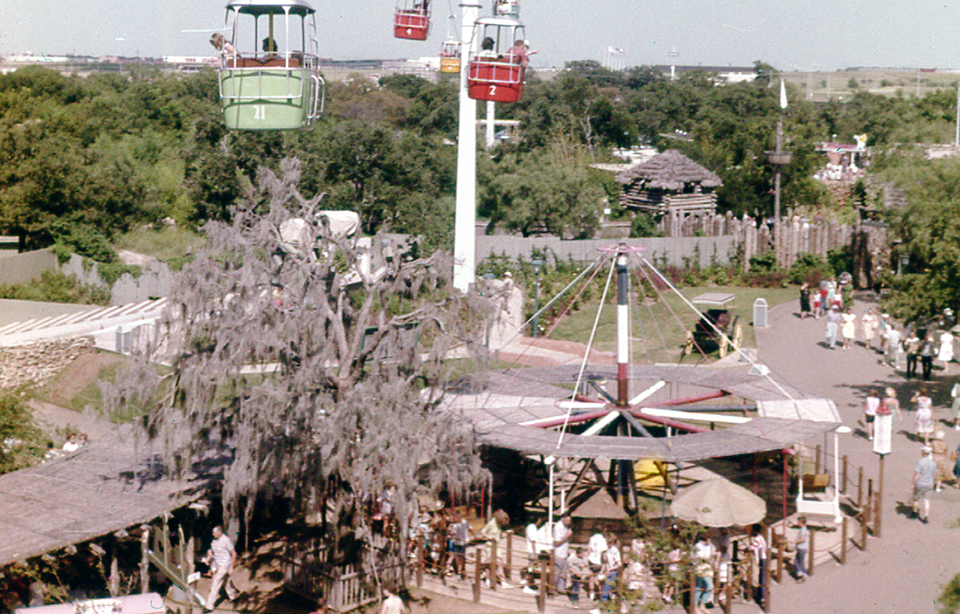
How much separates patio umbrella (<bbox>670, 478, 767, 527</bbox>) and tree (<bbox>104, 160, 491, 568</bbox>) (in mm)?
3520

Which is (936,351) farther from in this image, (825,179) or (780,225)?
(825,179)

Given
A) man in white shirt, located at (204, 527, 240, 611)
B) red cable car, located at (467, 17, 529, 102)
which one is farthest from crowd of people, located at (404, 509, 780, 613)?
red cable car, located at (467, 17, 529, 102)

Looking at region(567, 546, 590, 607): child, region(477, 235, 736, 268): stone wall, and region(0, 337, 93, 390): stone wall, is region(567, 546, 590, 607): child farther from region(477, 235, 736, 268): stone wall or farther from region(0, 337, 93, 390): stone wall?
region(477, 235, 736, 268): stone wall

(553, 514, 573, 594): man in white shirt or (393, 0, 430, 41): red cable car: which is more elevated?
(393, 0, 430, 41): red cable car

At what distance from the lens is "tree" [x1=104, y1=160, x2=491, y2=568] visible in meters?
15.3

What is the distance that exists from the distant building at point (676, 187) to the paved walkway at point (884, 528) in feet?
66.7

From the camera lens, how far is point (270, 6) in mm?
19312

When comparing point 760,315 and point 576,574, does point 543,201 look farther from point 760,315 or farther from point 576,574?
point 576,574

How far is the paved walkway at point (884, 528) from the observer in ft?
56.7

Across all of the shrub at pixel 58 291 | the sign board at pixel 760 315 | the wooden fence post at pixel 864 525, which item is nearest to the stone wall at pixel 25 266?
the shrub at pixel 58 291

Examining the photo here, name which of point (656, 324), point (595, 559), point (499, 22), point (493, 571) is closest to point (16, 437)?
point (493, 571)

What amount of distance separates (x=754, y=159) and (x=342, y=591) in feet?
137

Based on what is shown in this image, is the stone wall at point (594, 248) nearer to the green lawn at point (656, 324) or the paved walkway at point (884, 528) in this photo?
the green lawn at point (656, 324)

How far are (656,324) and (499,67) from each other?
13.2 m
